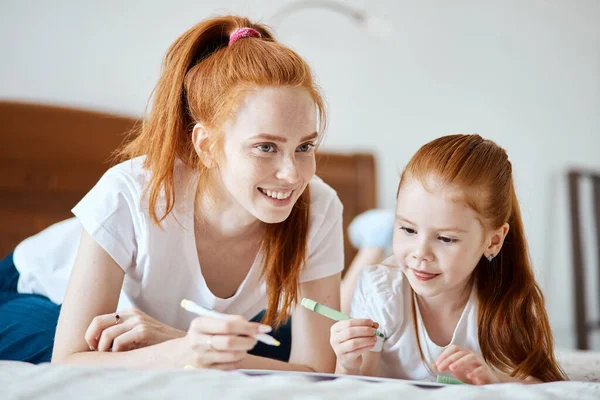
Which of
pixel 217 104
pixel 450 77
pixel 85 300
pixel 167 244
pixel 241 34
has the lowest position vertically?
pixel 85 300

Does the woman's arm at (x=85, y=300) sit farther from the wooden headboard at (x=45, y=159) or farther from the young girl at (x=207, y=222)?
the wooden headboard at (x=45, y=159)

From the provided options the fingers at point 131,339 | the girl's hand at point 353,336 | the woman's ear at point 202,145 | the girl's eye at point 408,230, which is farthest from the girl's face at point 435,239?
the fingers at point 131,339

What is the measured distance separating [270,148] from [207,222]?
0.25 metres

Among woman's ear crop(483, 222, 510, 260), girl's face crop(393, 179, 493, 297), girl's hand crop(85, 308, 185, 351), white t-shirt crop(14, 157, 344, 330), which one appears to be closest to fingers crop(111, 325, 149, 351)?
girl's hand crop(85, 308, 185, 351)

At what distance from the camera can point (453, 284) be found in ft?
3.77

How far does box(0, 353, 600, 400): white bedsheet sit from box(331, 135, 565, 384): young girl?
0.26 m

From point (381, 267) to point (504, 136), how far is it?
192 centimetres

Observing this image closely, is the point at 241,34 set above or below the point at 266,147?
above

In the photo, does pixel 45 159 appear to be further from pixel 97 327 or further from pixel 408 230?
pixel 408 230

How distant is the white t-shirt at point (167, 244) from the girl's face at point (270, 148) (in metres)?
0.18

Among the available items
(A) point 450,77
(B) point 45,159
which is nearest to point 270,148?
(B) point 45,159

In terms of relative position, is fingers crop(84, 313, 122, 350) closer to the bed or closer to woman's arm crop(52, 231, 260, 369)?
woman's arm crop(52, 231, 260, 369)

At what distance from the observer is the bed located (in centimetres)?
70

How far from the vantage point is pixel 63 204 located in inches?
79.7
